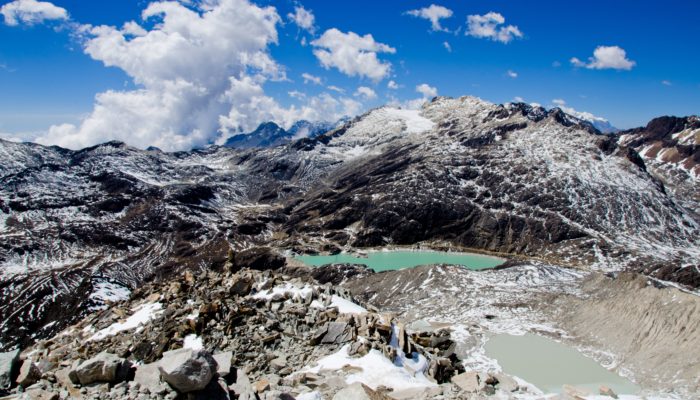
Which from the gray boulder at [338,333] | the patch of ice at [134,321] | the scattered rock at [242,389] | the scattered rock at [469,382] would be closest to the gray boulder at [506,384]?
the scattered rock at [469,382]

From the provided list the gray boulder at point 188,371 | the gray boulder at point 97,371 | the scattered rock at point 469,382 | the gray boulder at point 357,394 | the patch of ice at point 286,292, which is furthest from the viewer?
the patch of ice at point 286,292

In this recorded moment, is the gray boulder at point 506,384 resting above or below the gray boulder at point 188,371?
below

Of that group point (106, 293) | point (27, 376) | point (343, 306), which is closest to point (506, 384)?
point (343, 306)

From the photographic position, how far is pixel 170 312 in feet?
122

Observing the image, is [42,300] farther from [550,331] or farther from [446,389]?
[446,389]

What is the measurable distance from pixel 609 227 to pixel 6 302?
238006mm

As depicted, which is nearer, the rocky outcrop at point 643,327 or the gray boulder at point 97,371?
the gray boulder at point 97,371

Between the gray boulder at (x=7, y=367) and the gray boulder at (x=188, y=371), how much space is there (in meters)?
8.48

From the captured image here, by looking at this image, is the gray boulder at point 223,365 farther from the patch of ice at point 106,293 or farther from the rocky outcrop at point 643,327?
the patch of ice at point 106,293

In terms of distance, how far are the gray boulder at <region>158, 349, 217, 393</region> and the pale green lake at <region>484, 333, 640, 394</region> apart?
40954 mm

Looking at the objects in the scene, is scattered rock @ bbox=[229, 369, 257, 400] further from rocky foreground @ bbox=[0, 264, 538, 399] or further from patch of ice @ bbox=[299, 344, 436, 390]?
patch of ice @ bbox=[299, 344, 436, 390]

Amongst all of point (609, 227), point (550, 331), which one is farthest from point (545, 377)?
point (609, 227)

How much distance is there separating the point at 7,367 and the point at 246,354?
41.3 ft

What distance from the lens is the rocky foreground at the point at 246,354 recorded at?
20156mm
